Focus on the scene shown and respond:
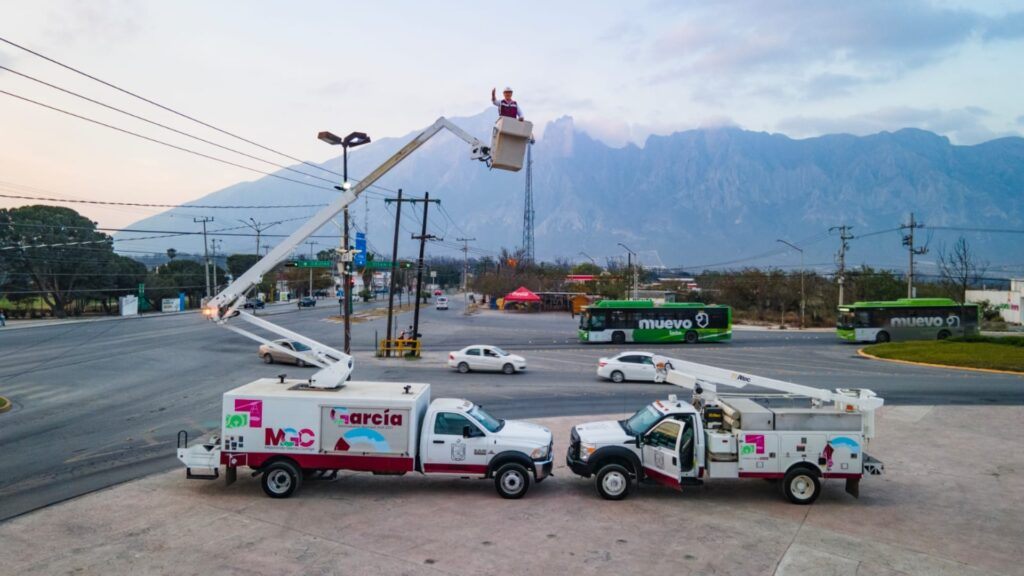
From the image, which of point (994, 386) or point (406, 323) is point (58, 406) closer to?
point (994, 386)

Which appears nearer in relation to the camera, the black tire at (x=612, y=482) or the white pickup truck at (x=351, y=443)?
the white pickup truck at (x=351, y=443)

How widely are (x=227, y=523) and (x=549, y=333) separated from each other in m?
41.1

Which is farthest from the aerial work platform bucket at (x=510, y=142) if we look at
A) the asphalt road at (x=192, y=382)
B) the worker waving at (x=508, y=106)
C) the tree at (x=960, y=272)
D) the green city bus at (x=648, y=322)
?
the tree at (x=960, y=272)

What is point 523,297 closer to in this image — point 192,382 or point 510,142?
point 192,382

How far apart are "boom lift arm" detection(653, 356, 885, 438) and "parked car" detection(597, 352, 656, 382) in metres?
13.5

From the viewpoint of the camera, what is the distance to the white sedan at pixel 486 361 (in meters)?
29.0

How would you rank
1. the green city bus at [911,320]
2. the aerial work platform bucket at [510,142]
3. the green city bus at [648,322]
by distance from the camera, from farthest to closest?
1. the green city bus at [648,322]
2. the green city bus at [911,320]
3. the aerial work platform bucket at [510,142]

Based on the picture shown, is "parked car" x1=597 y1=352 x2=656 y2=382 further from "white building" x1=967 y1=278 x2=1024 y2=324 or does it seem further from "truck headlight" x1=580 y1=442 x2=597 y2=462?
"white building" x1=967 y1=278 x2=1024 y2=324

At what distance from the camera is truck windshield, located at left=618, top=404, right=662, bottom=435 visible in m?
11.8

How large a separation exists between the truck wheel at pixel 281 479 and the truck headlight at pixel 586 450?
526 centimetres

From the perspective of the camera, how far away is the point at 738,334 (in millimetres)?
50438

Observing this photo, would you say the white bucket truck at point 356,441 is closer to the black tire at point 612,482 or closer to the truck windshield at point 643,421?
the black tire at point 612,482

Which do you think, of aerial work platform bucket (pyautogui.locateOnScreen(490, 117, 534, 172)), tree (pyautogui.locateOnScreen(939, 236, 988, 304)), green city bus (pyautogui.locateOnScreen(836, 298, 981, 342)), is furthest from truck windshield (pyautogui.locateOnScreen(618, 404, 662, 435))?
tree (pyautogui.locateOnScreen(939, 236, 988, 304))

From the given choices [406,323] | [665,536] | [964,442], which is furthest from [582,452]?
[406,323]
